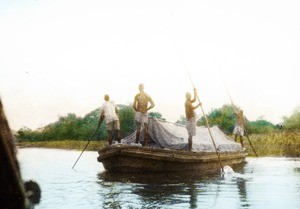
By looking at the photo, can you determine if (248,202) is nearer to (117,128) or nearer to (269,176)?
(269,176)

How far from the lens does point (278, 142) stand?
2756cm

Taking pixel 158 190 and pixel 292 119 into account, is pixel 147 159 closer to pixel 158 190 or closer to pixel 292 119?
pixel 158 190

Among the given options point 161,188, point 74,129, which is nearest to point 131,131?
point 74,129

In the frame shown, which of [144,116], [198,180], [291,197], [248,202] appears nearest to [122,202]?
[248,202]

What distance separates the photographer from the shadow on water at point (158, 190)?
7.23 m

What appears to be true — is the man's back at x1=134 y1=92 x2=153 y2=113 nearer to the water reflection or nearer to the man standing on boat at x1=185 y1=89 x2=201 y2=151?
the man standing on boat at x1=185 y1=89 x2=201 y2=151

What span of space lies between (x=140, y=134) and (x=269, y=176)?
4764 millimetres

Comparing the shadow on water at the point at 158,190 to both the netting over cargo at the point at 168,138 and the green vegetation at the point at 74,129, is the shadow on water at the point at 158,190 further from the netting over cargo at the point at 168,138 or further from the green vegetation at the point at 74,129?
the green vegetation at the point at 74,129

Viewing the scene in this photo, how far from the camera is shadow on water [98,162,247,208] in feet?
23.7

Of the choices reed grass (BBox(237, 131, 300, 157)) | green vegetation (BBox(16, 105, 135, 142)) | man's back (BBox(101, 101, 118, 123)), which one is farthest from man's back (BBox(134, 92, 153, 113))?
green vegetation (BBox(16, 105, 135, 142))

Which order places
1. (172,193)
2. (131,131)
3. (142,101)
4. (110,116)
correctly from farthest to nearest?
(131,131) < (110,116) < (142,101) < (172,193)

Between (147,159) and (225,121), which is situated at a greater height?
(225,121)

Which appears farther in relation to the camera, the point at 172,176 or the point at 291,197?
the point at 172,176

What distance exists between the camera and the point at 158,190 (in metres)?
8.80
